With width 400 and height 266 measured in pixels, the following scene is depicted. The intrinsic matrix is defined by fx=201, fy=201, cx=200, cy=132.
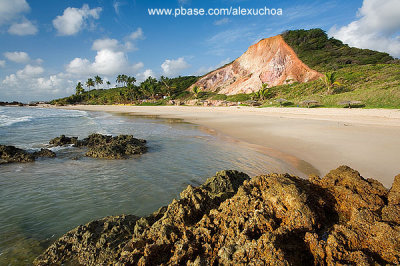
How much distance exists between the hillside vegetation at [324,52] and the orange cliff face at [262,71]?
8.98 ft

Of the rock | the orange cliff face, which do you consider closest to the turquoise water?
the rock

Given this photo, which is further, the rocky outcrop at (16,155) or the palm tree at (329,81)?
the palm tree at (329,81)

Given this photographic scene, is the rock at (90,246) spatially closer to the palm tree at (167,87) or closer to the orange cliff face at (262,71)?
the orange cliff face at (262,71)

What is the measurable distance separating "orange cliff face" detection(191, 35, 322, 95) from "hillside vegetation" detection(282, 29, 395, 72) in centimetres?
274

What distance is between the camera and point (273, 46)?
6625cm

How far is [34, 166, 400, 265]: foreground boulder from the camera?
205 centimetres

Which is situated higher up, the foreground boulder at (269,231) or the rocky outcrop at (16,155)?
the foreground boulder at (269,231)

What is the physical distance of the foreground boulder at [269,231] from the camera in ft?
6.73

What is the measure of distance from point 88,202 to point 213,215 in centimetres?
425

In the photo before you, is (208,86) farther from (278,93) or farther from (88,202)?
(88,202)

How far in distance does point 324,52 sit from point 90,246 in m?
73.8

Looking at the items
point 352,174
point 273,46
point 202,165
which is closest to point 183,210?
point 352,174

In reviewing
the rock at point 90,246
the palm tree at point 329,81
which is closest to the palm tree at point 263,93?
the palm tree at point 329,81

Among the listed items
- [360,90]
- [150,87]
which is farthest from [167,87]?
[360,90]
